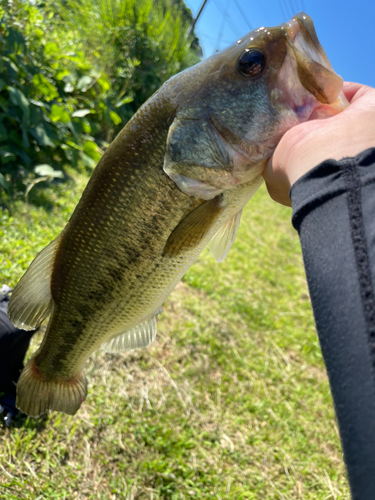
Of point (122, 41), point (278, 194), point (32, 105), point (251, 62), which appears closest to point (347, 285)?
point (278, 194)

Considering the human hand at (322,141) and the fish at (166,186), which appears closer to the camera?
the human hand at (322,141)

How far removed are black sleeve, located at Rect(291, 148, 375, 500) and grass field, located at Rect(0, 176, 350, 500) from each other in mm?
1560

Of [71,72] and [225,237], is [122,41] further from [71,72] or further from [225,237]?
[225,237]

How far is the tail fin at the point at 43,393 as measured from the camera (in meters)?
1.46

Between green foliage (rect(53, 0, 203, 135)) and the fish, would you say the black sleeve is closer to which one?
the fish

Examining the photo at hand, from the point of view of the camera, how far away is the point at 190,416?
2.25 m

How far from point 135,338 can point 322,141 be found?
1.24 meters

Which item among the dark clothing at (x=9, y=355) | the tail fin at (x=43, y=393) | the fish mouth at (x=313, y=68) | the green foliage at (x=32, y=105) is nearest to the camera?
the fish mouth at (x=313, y=68)

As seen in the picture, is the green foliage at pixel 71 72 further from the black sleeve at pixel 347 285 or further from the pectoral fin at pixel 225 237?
the black sleeve at pixel 347 285

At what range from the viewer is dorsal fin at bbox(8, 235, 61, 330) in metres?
1.35

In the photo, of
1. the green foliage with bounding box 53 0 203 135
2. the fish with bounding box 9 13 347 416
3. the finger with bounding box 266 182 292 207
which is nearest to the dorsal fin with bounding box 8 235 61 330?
the fish with bounding box 9 13 347 416

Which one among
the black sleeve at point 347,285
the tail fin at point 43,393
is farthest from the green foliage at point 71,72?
the black sleeve at point 347,285

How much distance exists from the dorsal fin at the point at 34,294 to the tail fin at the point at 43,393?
216 millimetres

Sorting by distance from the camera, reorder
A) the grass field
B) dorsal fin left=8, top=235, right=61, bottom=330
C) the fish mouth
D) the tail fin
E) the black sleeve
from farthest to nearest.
→ the grass field < the tail fin < dorsal fin left=8, top=235, right=61, bottom=330 < the fish mouth < the black sleeve
